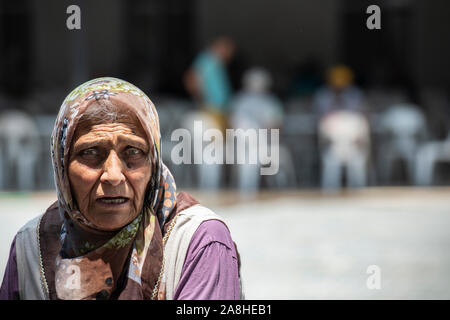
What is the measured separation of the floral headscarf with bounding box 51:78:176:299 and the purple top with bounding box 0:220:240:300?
0.08 metres

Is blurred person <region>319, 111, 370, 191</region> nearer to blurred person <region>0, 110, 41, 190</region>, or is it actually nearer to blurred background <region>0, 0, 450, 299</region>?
blurred background <region>0, 0, 450, 299</region>

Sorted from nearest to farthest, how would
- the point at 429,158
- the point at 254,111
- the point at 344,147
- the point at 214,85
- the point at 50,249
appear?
the point at 50,249 < the point at 254,111 < the point at 214,85 < the point at 344,147 < the point at 429,158

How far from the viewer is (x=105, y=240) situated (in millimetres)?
1936

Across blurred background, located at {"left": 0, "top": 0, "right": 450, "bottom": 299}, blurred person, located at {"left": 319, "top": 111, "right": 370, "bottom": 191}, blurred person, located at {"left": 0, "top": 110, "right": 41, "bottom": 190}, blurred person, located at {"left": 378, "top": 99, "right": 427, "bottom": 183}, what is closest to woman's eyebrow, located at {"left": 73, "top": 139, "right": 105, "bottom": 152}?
blurred background, located at {"left": 0, "top": 0, "right": 450, "bottom": 299}

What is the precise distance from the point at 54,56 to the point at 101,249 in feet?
41.6

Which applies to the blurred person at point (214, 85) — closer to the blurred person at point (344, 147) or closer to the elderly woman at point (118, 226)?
the blurred person at point (344, 147)

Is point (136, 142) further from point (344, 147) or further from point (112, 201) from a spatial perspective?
point (344, 147)

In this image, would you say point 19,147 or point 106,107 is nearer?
point 106,107

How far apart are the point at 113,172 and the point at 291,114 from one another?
8.59 m

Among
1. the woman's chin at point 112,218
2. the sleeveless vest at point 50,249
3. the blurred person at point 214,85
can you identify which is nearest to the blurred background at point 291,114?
the blurred person at point 214,85

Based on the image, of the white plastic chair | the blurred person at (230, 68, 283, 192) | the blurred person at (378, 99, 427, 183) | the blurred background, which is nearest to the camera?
the blurred background

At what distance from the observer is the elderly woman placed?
1.87 metres

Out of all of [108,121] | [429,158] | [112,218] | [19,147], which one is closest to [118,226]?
[112,218]

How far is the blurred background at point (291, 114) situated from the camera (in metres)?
6.65
